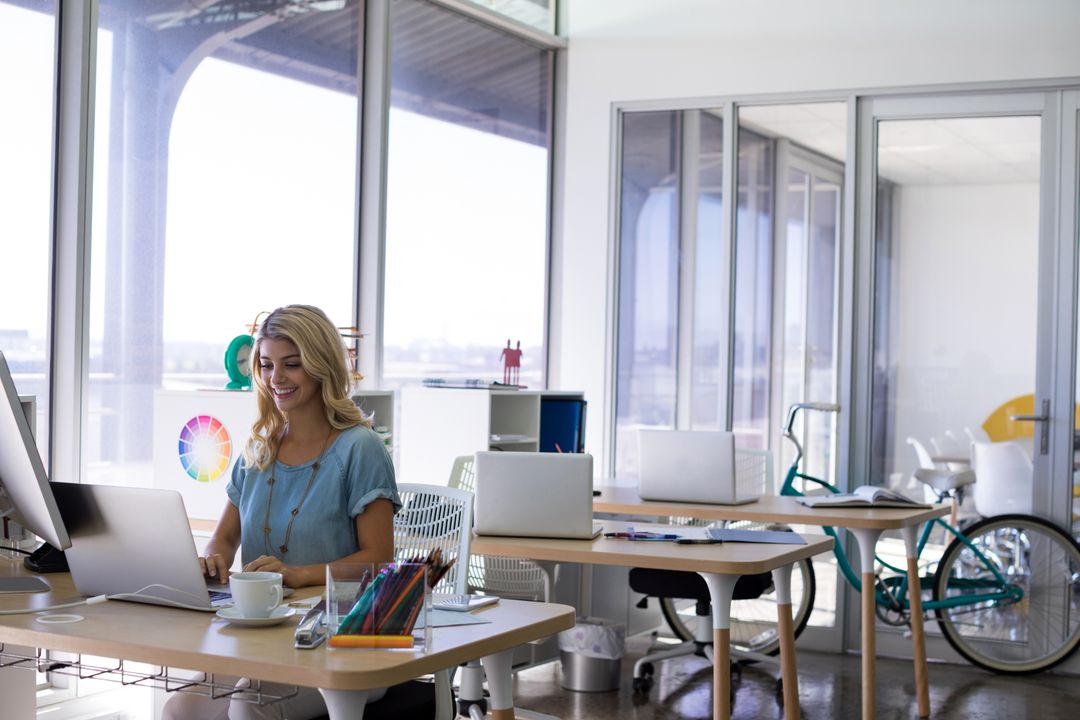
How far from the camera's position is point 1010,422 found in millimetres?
5785

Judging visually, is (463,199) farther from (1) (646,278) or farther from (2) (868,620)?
(2) (868,620)

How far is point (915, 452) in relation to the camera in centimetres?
596

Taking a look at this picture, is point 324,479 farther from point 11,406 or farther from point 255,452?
point 11,406

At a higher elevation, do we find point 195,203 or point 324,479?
point 195,203

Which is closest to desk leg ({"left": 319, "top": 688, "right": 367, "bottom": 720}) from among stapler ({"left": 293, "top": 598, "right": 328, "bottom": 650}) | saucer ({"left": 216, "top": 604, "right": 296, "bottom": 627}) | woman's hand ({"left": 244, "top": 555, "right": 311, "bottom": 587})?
stapler ({"left": 293, "top": 598, "right": 328, "bottom": 650})

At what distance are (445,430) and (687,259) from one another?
1688 millimetres

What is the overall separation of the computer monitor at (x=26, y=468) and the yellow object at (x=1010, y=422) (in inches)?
179

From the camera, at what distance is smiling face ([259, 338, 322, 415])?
2949 millimetres

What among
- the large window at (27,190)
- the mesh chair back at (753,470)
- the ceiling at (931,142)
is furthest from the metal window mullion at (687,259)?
the large window at (27,190)

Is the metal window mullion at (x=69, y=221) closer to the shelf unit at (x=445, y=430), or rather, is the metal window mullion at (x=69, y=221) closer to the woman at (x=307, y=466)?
the woman at (x=307, y=466)

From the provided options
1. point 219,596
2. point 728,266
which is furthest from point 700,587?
point 219,596

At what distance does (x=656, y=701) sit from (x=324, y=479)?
2.49 metres

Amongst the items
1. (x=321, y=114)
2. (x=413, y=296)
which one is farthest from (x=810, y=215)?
(x=321, y=114)

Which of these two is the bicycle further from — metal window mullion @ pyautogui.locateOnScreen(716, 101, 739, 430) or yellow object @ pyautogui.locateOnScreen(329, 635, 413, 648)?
yellow object @ pyautogui.locateOnScreen(329, 635, 413, 648)
